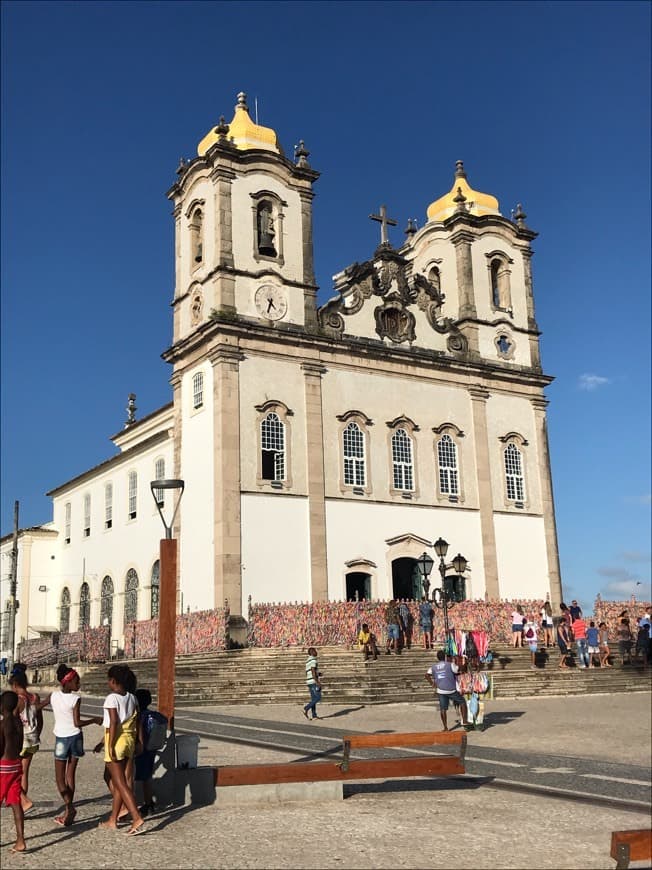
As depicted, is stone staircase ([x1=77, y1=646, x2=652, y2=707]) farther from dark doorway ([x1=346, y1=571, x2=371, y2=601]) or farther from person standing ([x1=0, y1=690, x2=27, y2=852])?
person standing ([x1=0, y1=690, x2=27, y2=852])

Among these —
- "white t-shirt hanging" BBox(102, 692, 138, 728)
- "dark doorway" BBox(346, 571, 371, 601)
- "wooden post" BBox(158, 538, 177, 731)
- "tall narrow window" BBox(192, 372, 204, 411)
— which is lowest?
"white t-shirt hanging" BBox(102, 692, 138, 728)

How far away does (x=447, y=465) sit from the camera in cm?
3719

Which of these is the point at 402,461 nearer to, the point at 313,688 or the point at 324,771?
the point at 313,688

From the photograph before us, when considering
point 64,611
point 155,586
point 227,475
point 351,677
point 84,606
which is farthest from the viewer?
point 64,611

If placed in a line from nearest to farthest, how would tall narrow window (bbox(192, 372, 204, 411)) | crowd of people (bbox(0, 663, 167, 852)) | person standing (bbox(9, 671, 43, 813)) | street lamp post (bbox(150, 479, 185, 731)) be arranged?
1. crowd of people (bbox(0, 663, 167, 852))
2. person standing (bbox(9, 671, 43, 813))
3. street lamp post (bbox(150, 479, 185, 731))
4. tall narrow window (bbox(192, 372, 204, 411))

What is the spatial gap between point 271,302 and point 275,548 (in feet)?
28.9

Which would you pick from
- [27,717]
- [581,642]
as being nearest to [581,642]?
[581,642]

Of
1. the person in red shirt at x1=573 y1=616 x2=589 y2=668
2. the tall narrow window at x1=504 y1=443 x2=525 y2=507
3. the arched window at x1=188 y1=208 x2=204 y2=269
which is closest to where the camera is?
the person in red shirt at x1=573 y1=616 x2=589 y2=668

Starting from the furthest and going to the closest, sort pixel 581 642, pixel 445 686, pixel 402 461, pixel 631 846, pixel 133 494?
pixel 133 494
pixel 402 461
pixel 581 642
pixel 445 686
pixel 631 846

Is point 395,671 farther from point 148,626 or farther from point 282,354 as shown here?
point 282,354

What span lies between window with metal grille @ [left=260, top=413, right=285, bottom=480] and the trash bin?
73.2 feet

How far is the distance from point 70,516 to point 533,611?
25805mm

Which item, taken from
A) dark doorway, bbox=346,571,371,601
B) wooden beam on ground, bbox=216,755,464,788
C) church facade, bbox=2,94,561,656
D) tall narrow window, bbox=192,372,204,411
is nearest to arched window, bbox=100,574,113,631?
church facade, bbox=2,94,561,656

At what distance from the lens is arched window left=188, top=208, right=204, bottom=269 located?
118ft
